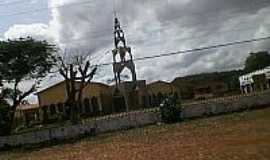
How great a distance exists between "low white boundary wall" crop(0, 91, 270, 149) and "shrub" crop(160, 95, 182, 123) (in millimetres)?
1042

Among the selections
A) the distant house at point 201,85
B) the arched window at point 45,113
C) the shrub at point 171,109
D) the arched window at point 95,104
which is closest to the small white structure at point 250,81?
the distant house at point 201,85

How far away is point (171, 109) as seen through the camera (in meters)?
35.9

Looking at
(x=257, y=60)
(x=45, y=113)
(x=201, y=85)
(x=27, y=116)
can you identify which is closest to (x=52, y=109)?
(x=45, y=113)

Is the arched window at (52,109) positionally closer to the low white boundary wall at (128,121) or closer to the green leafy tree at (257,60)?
the low white boundary wall at (128,121)

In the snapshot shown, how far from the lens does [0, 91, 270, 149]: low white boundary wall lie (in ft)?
120

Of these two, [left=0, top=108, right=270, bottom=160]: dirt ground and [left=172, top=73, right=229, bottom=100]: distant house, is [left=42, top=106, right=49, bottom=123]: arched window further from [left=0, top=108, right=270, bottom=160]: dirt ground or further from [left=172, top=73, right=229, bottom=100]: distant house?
[left=0, top=108, right=270, bottom=160]: dirt ground

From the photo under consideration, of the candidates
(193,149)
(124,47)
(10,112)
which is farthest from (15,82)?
(193,149)

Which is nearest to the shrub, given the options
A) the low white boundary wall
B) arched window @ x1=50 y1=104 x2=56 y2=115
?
the low white boundary wall

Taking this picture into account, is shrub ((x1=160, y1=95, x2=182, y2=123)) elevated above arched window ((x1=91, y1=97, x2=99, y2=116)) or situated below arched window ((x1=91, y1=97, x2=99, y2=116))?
below

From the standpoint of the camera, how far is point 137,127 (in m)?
36.3

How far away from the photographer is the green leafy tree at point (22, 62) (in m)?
41.0

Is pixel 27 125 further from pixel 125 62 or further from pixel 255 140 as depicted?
pixel 255 140

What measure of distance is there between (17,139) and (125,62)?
14.3m

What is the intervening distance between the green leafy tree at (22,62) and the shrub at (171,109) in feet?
38.5
